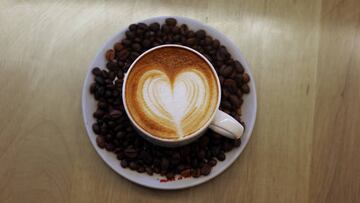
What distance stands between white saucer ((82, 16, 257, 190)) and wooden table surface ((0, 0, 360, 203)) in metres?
0.04

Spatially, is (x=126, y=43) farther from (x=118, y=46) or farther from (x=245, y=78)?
(x=245, y=78)

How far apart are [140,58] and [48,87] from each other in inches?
7.8

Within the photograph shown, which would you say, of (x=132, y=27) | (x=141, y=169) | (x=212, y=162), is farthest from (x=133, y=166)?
(x=132, y=27)

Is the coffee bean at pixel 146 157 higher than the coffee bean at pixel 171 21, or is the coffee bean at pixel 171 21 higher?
the coffee bean at pixel 171 21

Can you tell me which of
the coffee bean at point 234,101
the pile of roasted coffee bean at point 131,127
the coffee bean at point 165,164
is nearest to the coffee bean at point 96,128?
the pile of roasted coffee bean at point 131,127

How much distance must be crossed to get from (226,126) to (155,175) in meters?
0.14

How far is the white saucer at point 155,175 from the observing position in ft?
2.29

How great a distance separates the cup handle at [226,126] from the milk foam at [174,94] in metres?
0.03

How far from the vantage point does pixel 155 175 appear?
→ 0.70 m

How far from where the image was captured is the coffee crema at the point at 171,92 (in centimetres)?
67

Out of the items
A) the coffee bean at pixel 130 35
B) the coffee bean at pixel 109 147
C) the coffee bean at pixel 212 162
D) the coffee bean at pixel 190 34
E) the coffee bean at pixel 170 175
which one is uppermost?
the coffee bean at pixel 190 34

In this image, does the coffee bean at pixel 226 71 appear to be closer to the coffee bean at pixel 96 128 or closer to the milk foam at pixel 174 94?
the milk foam at pixel 174 94

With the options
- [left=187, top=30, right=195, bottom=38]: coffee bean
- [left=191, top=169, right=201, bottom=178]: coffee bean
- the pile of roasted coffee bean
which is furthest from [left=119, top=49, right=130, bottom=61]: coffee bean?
[left=191, top=169, right=201, bottom=178]: coffee bean

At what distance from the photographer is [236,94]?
28.4 inches
